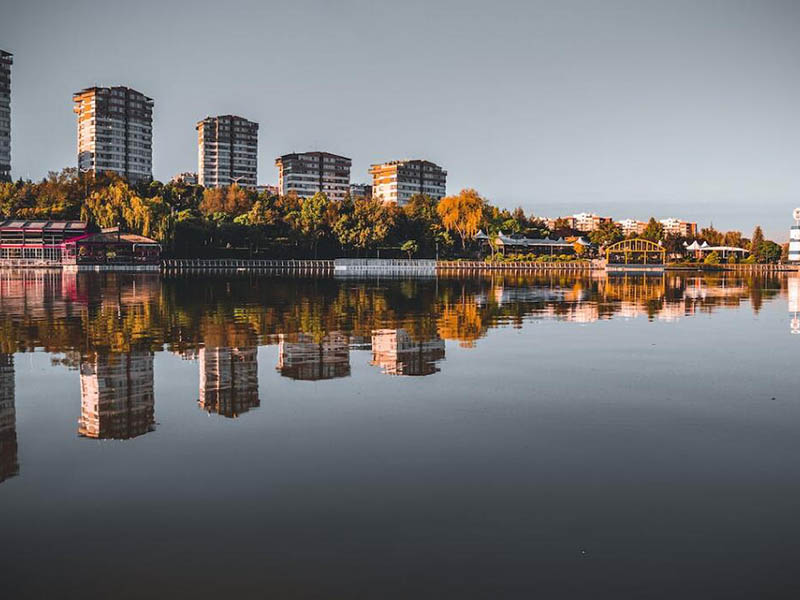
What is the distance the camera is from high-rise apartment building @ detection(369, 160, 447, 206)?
508 ft

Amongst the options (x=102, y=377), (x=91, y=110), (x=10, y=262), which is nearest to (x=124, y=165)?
(x=91, y=110)

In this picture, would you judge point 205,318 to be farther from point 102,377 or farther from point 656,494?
point 656,494

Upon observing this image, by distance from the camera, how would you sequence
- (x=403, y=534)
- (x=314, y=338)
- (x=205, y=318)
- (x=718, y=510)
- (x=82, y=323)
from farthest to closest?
(x=205, y=318) < (x=82, y=323) < (x=314, y=338) < (x=718, y=510) < (x=403, y=534)

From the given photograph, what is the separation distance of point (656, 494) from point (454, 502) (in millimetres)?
1846

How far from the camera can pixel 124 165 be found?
133375mm

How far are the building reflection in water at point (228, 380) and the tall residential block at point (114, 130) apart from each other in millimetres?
125686

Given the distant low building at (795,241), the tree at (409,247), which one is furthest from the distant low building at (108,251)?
the distant low building at (795,241)

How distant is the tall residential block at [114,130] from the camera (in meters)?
130

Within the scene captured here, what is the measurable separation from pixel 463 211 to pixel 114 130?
239 feet

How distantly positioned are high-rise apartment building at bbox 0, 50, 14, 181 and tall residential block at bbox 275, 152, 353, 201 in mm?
55572

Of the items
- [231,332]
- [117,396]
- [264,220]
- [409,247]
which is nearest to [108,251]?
[264,220]

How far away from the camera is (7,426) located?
866 centimetres

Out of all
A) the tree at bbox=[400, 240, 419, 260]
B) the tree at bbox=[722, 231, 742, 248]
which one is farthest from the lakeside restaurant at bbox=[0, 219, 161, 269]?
the tree at bbox=[722, 231, 742, 248]

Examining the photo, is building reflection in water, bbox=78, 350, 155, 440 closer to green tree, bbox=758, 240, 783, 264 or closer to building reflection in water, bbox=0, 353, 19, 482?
building reflection in water, bbox=0, 353, 19, 482
